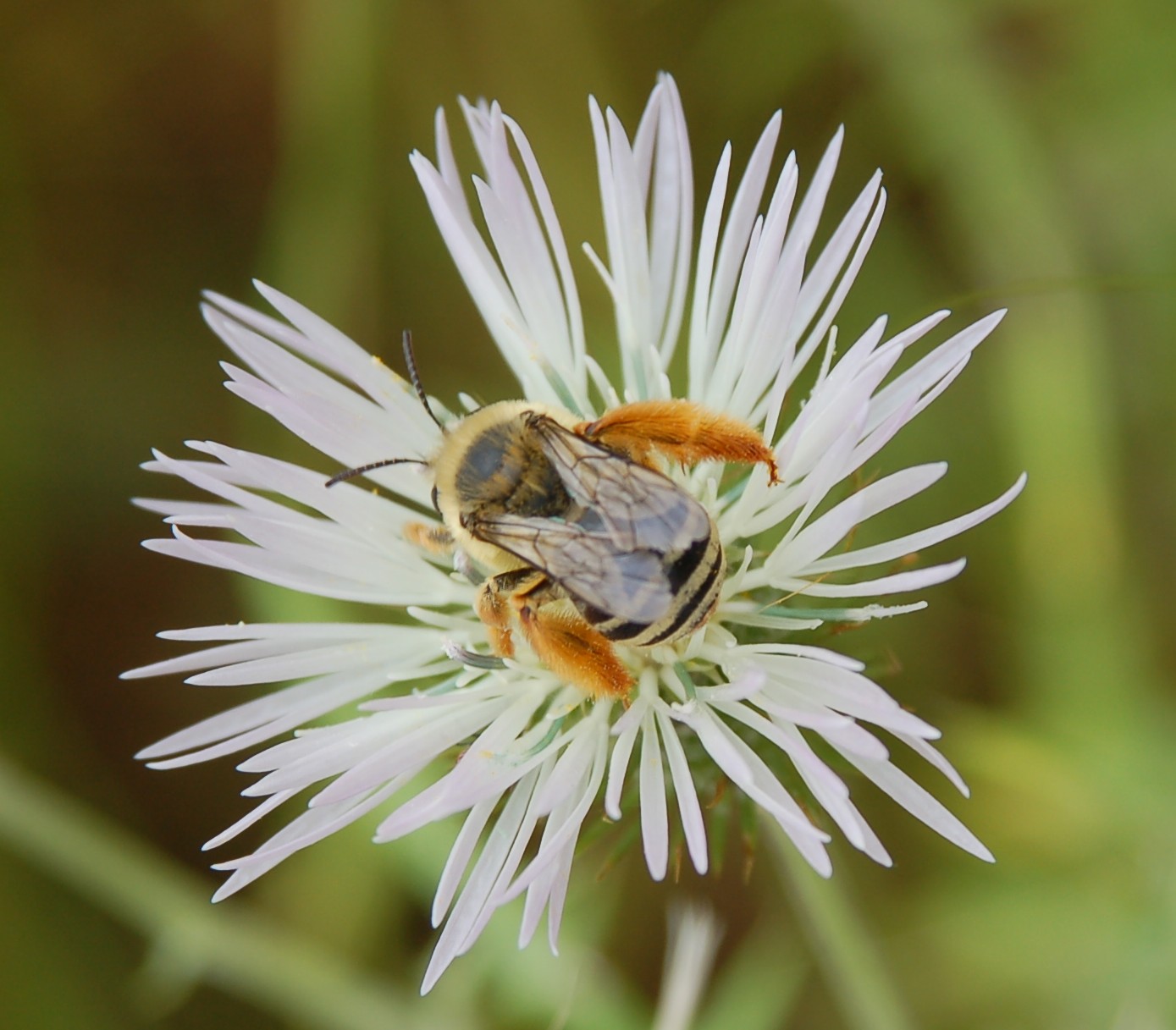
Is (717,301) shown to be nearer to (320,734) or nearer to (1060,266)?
(320,734)

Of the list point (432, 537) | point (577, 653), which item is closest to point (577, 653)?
point (577, 653)

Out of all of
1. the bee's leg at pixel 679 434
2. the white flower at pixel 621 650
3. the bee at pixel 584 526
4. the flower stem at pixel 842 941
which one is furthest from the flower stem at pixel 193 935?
the bee's leg at pixel 679 434

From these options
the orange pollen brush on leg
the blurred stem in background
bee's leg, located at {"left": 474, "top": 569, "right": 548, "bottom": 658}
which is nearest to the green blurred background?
the blurred stem in background

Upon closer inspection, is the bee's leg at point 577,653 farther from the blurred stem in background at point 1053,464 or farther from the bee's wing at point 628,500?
the blurred stem in background at point 1053,464

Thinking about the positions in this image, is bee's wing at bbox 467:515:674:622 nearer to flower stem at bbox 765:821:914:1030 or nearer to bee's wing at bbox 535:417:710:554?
bee's wing at bbox 535:417:710:554

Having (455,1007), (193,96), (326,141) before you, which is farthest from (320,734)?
(193,96)

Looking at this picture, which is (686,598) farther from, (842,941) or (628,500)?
(842,941)

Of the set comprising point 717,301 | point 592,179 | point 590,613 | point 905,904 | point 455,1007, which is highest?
point 592,179
